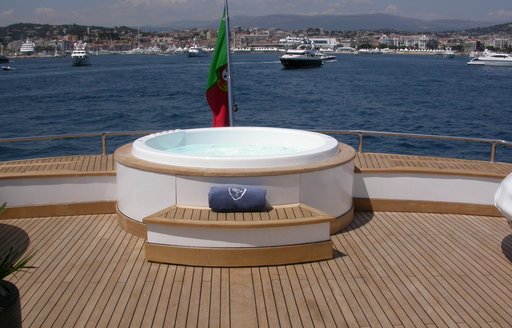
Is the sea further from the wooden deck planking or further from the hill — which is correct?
the hill

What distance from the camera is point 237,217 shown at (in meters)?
5.75

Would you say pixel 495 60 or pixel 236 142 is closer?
pixel 236 142

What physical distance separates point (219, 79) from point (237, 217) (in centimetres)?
420

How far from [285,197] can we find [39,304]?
292 cm

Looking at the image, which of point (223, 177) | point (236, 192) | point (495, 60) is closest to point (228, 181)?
point (223, 177)

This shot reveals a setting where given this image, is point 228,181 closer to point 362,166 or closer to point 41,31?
point 362,166

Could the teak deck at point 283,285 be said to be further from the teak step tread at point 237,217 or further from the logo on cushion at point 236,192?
the logo on cushion at point 236,192

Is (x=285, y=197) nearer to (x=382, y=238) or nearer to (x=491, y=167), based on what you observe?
(x=382, y=238)

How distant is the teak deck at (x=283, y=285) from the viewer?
15.1 ft

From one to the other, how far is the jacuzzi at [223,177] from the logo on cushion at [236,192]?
0.20 meters

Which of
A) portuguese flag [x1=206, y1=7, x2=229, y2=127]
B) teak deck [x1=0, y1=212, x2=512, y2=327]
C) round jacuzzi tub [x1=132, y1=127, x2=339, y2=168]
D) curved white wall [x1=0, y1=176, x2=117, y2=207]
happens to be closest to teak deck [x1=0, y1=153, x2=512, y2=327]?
teak deck [x1=0, y1=212, x2=512, y2=327]

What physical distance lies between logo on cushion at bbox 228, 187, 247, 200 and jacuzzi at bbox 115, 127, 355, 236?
7.9 inches

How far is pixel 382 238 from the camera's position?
6.63m

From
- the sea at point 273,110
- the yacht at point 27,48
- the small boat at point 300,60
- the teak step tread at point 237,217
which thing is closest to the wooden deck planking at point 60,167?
the teak step tread at point 237,217
